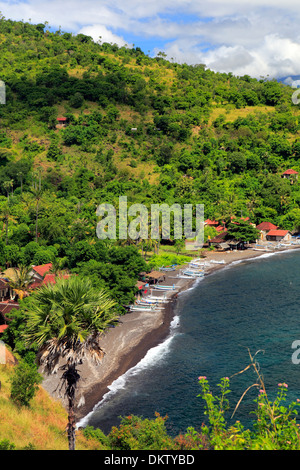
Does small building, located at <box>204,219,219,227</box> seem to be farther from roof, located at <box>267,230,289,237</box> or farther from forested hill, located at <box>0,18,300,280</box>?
roof, located at <box>267,230,289,237</box>

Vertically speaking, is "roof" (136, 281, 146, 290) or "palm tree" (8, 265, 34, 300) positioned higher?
"palm tree" (8, 265, 34, 300)

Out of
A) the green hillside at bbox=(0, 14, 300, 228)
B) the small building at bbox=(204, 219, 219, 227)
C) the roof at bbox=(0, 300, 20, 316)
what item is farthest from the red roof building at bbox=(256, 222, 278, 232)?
the roof at bbox=(0, 300, 20, 316)

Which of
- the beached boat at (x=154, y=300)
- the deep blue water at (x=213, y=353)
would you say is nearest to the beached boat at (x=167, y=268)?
the deep blue water at (x=213, y=353)

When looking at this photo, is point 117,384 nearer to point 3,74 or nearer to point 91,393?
point 91,393

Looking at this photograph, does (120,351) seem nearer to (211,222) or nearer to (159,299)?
(159,299)

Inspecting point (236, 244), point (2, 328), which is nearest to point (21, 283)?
point (2, 328)

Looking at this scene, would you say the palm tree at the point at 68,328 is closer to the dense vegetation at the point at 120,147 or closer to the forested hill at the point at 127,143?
the dense vegetation at the point at 120,147

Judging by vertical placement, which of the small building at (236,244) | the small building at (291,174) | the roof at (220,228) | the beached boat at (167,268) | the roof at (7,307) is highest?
the small building at (291,174)
